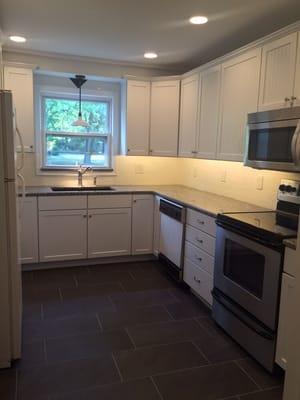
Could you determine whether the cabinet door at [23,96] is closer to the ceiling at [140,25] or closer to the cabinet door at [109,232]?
the ceiling at [140,25]

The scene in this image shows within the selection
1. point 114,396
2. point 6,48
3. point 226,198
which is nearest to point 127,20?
point 6,48

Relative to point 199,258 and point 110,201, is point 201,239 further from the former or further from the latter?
point 110,201

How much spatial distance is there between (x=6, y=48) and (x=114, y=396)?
3623 mm

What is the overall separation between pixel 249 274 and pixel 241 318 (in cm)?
33

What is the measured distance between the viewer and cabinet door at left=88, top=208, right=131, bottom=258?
13.2ft

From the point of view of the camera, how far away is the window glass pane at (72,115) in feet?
14.4

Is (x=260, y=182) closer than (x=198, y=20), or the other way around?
(x=198, y=20)

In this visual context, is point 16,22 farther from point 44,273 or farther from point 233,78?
point 44,273

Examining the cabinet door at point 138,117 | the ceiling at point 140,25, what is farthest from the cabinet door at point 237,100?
the cabinet door at point 138,117

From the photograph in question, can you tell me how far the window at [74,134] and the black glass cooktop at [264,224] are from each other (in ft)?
8.06

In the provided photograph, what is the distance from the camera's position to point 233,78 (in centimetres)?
312

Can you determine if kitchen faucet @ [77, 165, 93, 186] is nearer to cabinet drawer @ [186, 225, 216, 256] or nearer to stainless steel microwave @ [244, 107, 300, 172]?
cabinet drawer @ [186, 225, 216, 256]

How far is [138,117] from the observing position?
434 centimetres

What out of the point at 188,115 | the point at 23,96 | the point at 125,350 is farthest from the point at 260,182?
the point at 23,96
